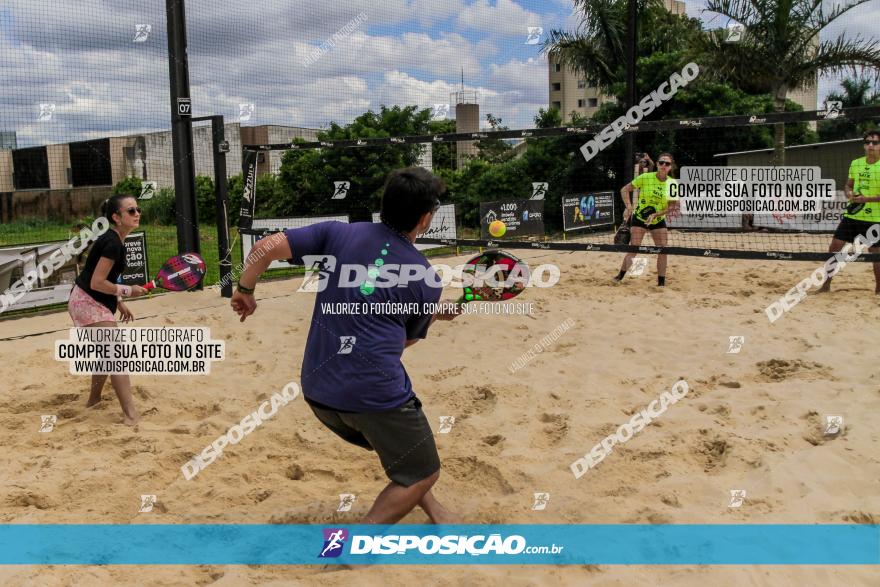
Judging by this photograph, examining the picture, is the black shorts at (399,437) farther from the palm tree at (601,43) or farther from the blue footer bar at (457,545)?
the palm tree at (601,43)

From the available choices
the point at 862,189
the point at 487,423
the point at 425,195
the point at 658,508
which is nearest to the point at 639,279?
the point at 862,189

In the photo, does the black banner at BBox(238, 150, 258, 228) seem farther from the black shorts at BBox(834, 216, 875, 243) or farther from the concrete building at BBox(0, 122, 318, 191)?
the black shorts at BBox(834, 216, 875, 243)

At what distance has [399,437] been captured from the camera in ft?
9.47

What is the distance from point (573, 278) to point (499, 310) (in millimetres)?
2549

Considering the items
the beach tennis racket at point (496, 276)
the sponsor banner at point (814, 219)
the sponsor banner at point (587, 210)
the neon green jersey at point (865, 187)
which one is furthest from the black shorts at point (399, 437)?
the sponsor banner at point (587, 210)

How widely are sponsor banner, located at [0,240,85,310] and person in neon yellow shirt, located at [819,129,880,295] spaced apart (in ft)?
29.7

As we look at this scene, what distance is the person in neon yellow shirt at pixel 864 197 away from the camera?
7488 mm

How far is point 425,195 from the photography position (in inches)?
114

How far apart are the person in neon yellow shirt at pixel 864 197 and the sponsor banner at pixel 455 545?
5557mm

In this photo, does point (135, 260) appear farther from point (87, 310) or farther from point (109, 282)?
point (109, 282)

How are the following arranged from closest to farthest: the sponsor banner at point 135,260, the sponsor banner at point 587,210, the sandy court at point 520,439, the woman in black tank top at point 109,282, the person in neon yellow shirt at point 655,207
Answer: the sandy court at point 520,439, the woman in black tank top at point 109,282, the person in neon yellow shirt at point 655,207, the sponsor banner at point 135,260, the sponsor banner at point 587,210

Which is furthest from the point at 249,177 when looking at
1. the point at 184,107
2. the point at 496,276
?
the point at 496,276

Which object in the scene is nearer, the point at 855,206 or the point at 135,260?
the point at 855,206

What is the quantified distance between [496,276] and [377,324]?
113 centimetres
